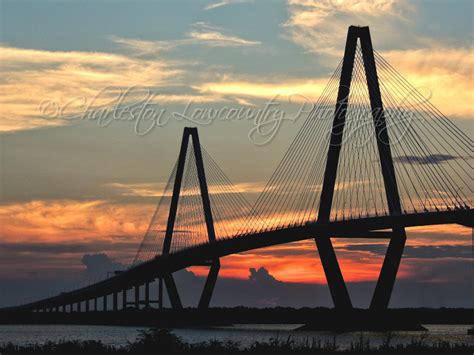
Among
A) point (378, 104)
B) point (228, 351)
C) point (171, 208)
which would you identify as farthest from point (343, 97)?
point (171, 208)

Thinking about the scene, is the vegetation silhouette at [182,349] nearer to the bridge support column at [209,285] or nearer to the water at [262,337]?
the water at [262,337]

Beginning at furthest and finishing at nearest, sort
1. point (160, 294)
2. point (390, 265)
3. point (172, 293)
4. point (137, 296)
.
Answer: point (137, 296)
point (160, 294)
point (172, 293)
point (390, 265)

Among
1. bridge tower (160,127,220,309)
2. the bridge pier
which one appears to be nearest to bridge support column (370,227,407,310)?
bridge tower (160,127,220,309)

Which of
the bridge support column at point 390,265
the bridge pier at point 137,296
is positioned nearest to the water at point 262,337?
the bridge support column at point 390,265

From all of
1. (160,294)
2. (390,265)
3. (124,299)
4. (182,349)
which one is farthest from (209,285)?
(182,349)

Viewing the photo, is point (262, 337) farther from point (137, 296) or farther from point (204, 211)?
point (137, 296)

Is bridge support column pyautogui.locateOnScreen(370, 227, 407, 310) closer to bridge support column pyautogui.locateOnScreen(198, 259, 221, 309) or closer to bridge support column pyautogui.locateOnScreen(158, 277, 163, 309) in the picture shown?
bridge support column pyautogui.locateOnScreen(198, 259, 221, 309)
